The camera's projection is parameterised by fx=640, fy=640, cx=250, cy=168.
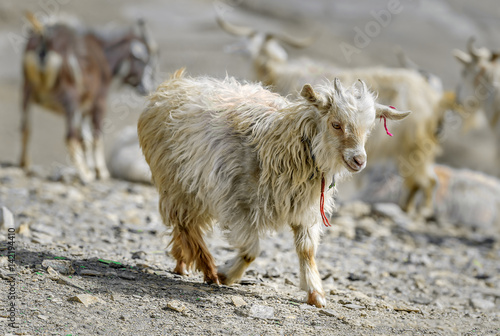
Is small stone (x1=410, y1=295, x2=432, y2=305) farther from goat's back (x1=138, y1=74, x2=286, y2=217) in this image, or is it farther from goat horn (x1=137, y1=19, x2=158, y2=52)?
goat horn (x1=137, y1=19, x2=158, y2=52)

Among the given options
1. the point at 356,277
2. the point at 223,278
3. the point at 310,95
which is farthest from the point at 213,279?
the point at 356,277

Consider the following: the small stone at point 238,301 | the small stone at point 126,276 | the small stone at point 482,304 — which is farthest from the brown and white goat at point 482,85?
the small stone at point 126,276

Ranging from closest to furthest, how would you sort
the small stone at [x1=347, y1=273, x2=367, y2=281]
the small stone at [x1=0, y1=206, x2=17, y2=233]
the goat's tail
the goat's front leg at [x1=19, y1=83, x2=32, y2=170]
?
the goat's tail, the small stone at [x1=0, y1=206, x2=17, y2=233], the small stone at [x1=347, y1=273, x2=367, y2=281], the goat's front leg at [x1=19, y1=83, x2=32, y2=170]

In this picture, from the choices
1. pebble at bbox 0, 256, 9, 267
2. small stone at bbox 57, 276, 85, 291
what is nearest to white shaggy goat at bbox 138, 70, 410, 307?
small stone at bbox 57, 276, 85, 291

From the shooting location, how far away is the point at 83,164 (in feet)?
30.9

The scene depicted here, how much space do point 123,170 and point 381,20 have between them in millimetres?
13527

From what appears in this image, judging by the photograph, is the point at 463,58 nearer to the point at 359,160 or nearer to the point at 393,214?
the point at 393,214

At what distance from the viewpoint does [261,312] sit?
3947 mm

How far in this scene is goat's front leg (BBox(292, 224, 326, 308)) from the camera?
426 cm

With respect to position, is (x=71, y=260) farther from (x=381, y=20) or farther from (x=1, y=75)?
(x=381, y=20)

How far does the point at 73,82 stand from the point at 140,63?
147 centimetres

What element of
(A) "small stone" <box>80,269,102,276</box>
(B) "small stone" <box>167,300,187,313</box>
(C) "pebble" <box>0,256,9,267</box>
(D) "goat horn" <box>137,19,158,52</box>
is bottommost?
(C) "pebble" <box>0,256,9,267</box>

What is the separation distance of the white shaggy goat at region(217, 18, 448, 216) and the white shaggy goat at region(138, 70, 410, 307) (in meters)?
4.63

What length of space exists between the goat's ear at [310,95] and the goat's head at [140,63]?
22.9ft
